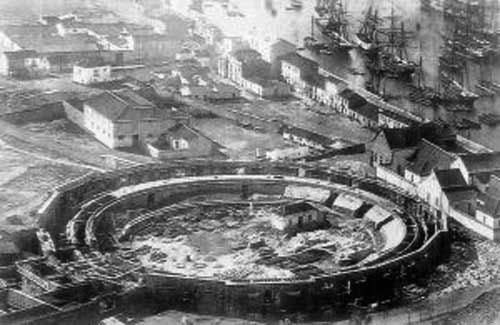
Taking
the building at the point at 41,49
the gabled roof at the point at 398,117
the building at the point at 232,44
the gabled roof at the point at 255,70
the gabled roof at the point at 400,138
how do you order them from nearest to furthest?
the gabled roof at the point at 400,138 < the gabled roof at the point at 398,117 < the building at the point at 41,49 < the gabled roof at the point at 255,70 < the building at the point at 232,44

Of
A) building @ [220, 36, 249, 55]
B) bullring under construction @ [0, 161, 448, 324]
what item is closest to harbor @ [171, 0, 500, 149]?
building @ [220, 36, 249, 55]

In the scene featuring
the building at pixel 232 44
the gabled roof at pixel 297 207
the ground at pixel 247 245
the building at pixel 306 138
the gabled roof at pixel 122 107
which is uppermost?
the building at pixel 232 44

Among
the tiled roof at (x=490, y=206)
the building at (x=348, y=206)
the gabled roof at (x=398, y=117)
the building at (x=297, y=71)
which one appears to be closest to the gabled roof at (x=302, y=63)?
the building at (x=297, y=71)

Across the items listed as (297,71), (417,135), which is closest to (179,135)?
(417,135)

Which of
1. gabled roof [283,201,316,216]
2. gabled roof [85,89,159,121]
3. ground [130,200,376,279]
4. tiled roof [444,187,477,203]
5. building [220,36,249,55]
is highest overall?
building [220,36,249,55]

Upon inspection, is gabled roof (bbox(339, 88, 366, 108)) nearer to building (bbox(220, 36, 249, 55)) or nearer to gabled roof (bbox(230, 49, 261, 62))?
gabled roof (bbox(230, 49, 261, 62))

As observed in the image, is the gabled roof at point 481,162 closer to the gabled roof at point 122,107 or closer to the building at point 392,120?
the building at point 392,120

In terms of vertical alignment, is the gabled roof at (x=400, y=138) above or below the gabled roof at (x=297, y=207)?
above
